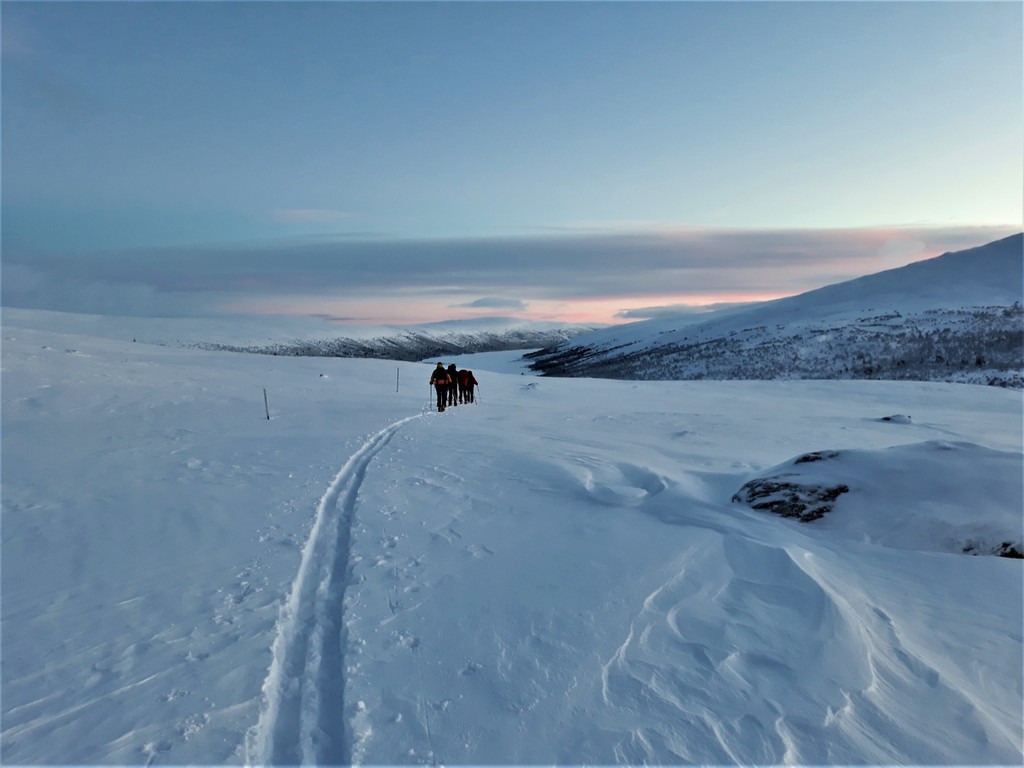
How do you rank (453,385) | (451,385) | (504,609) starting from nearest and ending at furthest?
(504,609), (451,385), (453,385)

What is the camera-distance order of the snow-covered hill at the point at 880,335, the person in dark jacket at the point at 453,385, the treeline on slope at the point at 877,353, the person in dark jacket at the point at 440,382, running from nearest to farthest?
the person in dark jacket at the point at 440,382 < the person in dark jacket at the point at 453,385 < the treeline on slope at the point at 877,353 < the snow-covered hill at the point at 880,335

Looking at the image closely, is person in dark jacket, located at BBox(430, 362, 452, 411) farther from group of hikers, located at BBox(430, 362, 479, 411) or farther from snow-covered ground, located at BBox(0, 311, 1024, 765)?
snow-covered ground, located at BBox(0, 311, 1024, 765)

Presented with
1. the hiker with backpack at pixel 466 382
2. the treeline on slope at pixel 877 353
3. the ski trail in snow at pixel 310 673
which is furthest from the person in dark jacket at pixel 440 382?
the treeline on slope at pixel 877 353

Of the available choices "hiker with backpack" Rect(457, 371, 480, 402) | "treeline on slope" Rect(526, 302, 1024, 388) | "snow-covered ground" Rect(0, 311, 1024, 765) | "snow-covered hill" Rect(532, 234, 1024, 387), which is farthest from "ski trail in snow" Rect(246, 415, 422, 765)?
"snow-covered hill" Rect(532, 234, 1024, 387)

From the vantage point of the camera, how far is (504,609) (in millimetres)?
5363

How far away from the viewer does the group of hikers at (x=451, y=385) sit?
20562mm

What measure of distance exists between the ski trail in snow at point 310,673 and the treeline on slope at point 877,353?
39.4 meters

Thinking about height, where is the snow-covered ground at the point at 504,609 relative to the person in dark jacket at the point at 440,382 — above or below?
below

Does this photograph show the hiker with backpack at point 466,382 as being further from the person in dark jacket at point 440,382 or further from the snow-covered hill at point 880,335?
the snow-covered hill at point 880,335

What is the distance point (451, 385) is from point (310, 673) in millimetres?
17052

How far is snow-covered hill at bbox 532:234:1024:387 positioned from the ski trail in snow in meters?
39.7

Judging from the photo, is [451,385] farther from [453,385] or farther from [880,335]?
[880,335]

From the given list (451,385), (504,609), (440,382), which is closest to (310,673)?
(504,609)

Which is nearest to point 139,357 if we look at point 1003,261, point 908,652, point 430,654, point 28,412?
point 28,412
